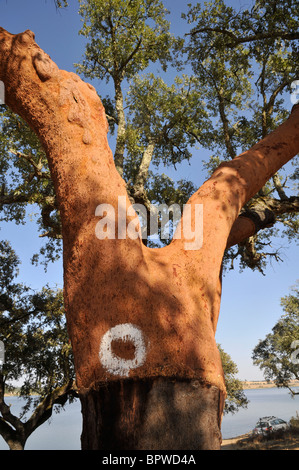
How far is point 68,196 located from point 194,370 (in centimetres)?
150

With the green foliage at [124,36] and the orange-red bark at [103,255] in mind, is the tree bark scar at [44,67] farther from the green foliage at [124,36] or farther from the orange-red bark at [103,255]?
the green foliage at [124,36]

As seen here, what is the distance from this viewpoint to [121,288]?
2.05 m

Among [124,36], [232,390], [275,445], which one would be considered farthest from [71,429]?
[124,36]

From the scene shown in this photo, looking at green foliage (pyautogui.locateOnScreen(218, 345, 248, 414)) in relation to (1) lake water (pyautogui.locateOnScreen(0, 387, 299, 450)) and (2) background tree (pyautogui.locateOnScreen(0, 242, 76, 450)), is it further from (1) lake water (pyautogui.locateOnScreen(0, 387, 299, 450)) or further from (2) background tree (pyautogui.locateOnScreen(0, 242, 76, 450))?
(2) background tree (pyautogui.locateOnScreen(0, 242, 76, 450))

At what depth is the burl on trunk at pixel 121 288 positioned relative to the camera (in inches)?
72.1

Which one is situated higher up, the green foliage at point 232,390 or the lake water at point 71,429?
the green foliage at point 232,390

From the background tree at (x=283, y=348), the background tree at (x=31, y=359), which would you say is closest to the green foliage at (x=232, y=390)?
the background tree at (x=283, y=348)

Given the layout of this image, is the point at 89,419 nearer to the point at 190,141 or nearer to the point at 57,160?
the point at 57,160

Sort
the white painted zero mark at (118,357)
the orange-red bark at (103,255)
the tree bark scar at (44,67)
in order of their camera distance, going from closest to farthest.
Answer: the white painted zero mark at (118,357), the orange-red bark at (103,255), the tree bark scar at (44,67)

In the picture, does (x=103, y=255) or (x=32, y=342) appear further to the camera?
(x=32, y=342)

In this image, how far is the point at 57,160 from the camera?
8.13ft

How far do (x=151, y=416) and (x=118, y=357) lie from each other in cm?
37

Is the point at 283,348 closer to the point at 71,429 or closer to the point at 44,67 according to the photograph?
the point at 44,67
